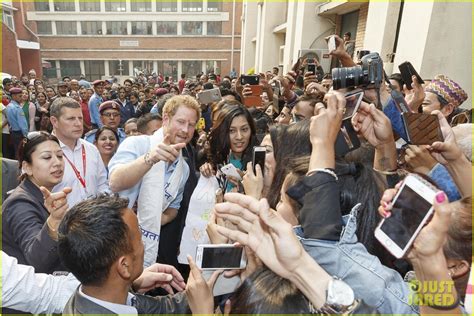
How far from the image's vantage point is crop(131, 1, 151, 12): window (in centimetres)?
2706

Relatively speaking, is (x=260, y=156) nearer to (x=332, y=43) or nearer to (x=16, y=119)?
(x=332, y=43)

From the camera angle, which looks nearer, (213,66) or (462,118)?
(462,118)

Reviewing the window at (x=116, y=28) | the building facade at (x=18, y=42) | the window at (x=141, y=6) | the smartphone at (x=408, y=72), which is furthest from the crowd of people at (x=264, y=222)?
the window at (x=116, y=28)

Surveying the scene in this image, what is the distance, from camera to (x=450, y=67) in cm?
416

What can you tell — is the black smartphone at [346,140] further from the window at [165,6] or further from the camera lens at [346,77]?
the window at [165,6]

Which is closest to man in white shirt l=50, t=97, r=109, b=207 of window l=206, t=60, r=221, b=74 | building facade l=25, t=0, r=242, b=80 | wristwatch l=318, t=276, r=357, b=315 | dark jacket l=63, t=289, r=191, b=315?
dark jacket l=63, t=289, r=191, b=315

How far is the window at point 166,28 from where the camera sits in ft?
91.4

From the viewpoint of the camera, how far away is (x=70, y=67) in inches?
1122

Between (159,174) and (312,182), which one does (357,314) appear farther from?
(159,174)

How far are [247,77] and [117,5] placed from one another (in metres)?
28.0

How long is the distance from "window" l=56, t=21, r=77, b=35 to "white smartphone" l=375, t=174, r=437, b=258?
32.5 m

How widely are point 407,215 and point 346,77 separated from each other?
2.93ft

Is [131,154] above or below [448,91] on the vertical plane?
below

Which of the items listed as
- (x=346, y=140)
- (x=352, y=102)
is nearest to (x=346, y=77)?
(x=352, y=102)
